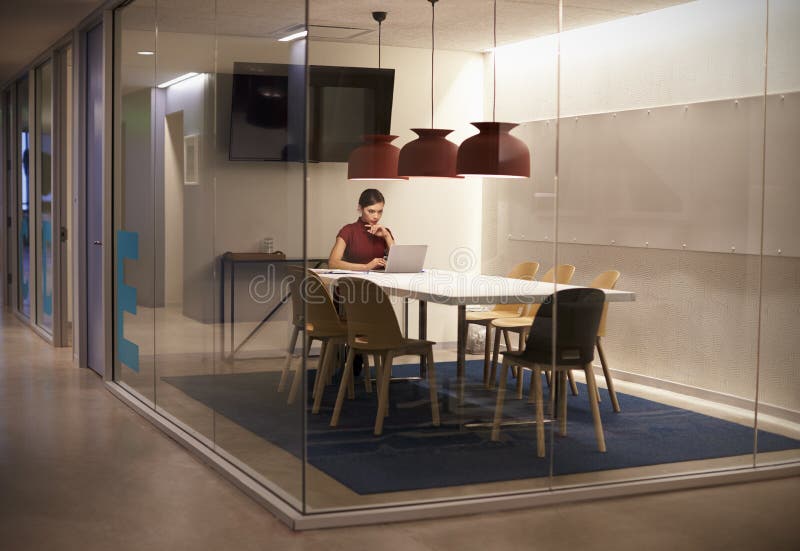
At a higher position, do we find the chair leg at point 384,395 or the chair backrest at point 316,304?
the chair backrest at point 316,304

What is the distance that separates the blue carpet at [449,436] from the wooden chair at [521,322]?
0.27ft

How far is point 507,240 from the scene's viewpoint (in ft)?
15.7

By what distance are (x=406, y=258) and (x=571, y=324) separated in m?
0.98

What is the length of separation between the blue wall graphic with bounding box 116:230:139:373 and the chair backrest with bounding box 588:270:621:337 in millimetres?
3510

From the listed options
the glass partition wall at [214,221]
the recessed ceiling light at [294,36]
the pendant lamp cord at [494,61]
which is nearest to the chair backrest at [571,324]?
the pendant lamp cord at [494,61]

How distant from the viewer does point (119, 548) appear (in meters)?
4.31

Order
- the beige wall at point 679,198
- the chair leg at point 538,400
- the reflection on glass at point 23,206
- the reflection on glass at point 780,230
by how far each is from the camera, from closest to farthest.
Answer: the beige wall at point 679,198 → the chair leg at point 538,400 → the reflection on glass at point 780,230 → the reflection on glass at point 23,206

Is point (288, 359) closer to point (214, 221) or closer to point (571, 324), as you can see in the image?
point (214, 221)

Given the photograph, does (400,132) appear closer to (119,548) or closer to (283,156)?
(283,156)

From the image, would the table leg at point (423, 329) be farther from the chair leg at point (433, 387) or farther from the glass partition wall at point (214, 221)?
the glass partition wall at point (214, 221)

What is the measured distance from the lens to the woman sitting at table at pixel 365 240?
177 inches

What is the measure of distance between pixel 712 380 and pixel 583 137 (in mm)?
1349

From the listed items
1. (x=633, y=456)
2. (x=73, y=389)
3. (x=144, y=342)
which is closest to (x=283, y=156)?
(x=633, y=456)

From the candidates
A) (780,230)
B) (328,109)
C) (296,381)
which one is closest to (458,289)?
(296,381)
